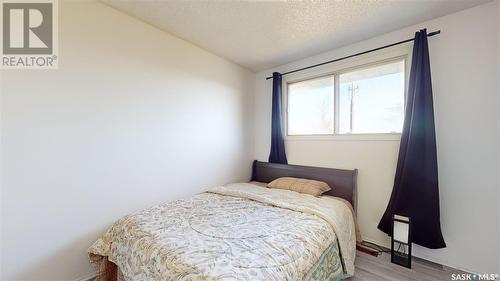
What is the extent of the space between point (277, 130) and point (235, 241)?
7.21 feet

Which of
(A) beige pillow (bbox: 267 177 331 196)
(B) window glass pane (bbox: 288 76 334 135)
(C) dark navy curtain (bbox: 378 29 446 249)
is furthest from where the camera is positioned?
(B) window glass pane (bbox: 288 76 334 135)

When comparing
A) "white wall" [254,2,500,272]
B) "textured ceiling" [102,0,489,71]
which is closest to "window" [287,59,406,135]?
"white wall" [254,2,500,272]

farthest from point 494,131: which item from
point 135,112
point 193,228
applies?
point 135,112

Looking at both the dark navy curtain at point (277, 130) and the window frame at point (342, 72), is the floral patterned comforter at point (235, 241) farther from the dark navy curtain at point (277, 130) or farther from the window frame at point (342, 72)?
the dark navy curtain at point (277, 130)

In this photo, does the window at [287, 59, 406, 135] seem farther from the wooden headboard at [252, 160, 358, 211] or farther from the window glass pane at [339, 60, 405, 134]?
the wooden headboard at [252, 160, 358, 211]

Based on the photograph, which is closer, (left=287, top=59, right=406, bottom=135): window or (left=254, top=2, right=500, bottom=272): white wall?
(left=254, top=2, right=500, bottom=272): white wall

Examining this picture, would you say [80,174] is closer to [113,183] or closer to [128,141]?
[113,183]

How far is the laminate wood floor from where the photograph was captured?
1909mm

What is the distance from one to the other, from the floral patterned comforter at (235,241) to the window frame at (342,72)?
946mm

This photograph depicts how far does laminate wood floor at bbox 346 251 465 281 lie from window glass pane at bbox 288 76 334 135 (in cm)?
161

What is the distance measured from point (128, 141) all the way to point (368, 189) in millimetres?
2811

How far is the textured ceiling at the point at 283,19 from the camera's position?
6.35 feet

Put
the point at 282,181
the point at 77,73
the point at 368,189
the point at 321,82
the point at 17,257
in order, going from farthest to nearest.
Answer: the point at 321,82, the point at 282,181, the point at 368,189, the point at 77,73, the point at 17,257

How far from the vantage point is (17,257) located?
1577 mm
